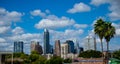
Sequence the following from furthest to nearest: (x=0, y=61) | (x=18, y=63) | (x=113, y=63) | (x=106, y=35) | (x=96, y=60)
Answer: (x=18, y=63) < (x=96, y=60) < (x=106, y=35) < (x=0, y=61) < (x=113, y=63)

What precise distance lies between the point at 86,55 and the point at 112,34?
66.2 m

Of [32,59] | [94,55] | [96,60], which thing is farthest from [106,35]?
[32,59]

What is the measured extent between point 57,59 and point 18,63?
51.5m

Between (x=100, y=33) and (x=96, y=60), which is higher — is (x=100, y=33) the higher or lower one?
→ the higher one

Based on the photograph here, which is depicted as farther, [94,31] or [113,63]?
[94,31]

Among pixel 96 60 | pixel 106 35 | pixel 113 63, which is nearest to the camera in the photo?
pixel 113 63

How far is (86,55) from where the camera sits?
151625 mm

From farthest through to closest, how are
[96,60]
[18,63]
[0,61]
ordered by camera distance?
1. [18,63]
2. [96,60]
3. [0,61]

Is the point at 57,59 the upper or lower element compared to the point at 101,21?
lower

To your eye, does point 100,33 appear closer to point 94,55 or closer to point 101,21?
point 101,21

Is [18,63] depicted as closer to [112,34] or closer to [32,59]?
[112,34]

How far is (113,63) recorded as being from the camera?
187ft

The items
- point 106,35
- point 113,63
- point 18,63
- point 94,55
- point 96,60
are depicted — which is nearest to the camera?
point 113,63

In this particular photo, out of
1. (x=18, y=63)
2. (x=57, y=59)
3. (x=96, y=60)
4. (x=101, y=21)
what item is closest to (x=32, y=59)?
(x=57, y=59)
